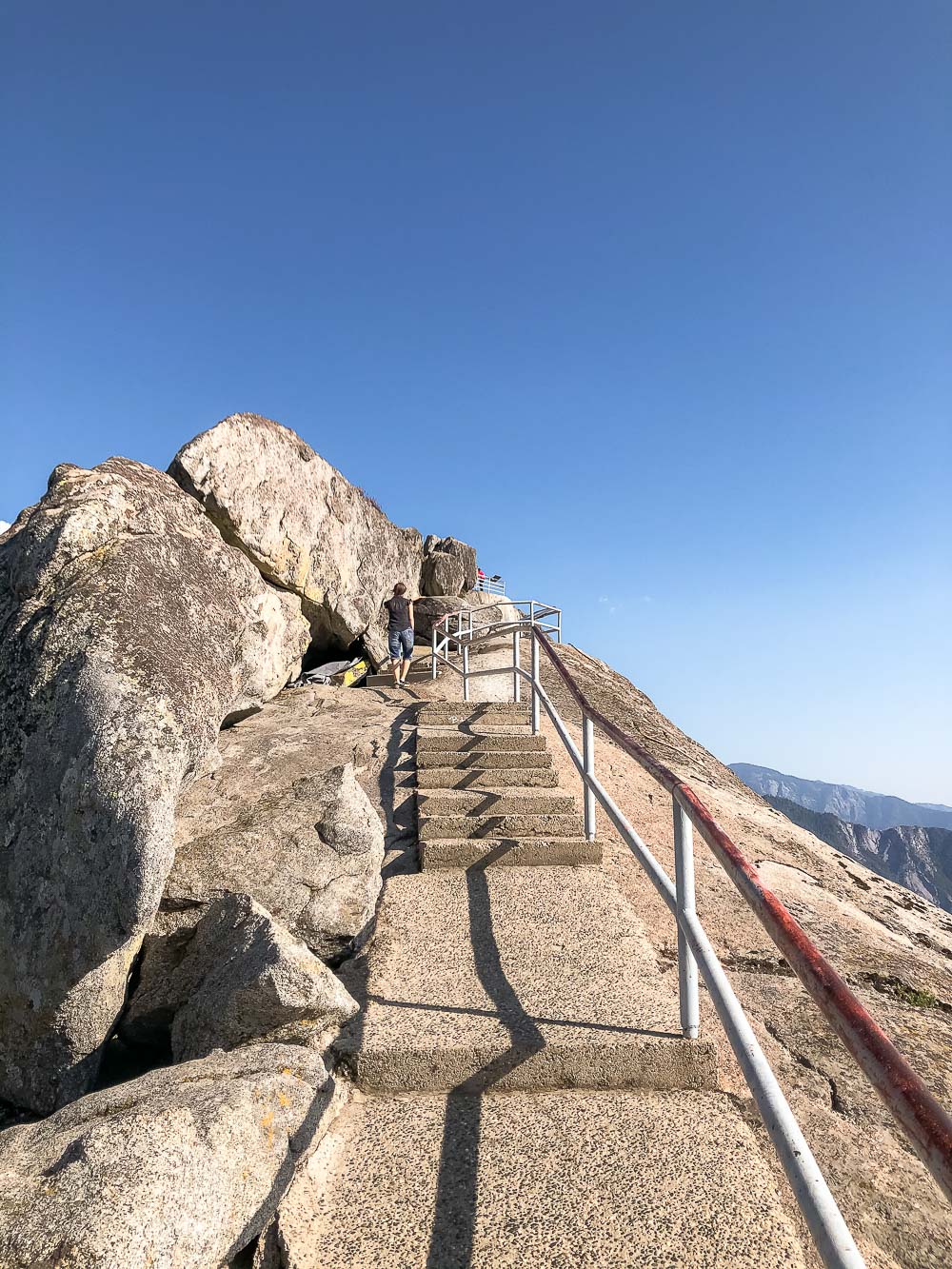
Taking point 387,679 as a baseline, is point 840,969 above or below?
below

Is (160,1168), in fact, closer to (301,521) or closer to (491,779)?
(491,779)

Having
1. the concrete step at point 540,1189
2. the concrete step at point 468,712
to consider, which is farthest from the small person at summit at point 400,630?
the concrete step at point 540,1189

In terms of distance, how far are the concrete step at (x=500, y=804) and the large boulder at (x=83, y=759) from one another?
1.71 meters

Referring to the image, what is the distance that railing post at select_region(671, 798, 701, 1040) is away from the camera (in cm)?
292

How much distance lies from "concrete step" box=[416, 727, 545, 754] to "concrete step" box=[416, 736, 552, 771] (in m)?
0.10

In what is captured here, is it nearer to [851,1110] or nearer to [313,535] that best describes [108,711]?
[851,1110]

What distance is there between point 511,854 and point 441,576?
1641 centimetres

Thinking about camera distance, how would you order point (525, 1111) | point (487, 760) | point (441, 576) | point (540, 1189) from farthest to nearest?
point (441, 576), point (487, 760), point (525, 1111), point (540, 1189)

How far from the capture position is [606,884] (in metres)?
4.64

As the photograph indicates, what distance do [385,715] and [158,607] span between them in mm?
3151

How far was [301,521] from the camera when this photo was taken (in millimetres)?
11945

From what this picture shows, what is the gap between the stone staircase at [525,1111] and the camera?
7.07 feet

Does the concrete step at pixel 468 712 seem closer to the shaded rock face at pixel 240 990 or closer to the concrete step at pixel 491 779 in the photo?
the concrete step at pixel 491 779

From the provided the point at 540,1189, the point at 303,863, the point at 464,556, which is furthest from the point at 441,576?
the point at 540,1189
